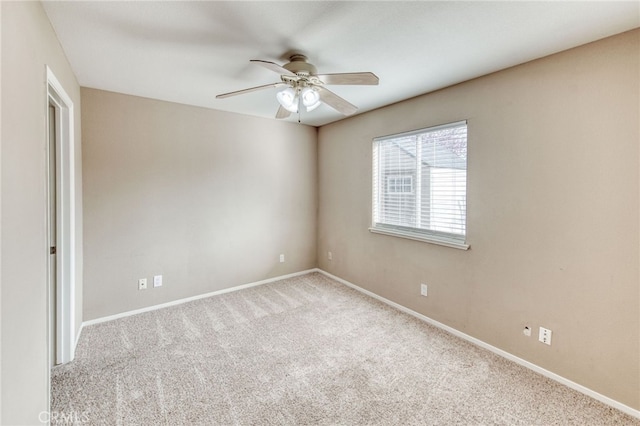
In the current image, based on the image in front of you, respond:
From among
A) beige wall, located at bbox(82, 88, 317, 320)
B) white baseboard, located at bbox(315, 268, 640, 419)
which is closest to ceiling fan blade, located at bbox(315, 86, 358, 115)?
beige wall, located at bbox(82, 88, 317, 320)

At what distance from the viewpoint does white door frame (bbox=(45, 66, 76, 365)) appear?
225cm

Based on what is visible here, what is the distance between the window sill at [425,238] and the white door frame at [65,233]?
3.12 m

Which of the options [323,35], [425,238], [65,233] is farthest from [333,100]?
[65,233]

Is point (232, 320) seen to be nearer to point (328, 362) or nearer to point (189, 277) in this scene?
point (189, 277)

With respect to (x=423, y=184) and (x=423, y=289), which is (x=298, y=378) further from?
(x=423, y=184)

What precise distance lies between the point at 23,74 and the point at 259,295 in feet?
10.0

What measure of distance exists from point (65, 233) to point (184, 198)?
1.29m

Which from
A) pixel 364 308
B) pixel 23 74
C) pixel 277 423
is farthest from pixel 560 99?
pixel 23 74

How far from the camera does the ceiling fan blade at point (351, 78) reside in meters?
1.83

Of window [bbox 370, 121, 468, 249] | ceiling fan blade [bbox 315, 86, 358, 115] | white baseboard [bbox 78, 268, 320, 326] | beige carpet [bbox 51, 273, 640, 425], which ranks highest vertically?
ceiling fan blade [bbox 315, 86, 358, 115]

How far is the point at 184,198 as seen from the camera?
3.48 m

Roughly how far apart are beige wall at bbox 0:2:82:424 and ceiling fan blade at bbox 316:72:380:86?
1.57m

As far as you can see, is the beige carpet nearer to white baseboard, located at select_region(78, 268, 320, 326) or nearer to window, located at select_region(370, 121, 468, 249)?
white baseboard, located at select_region(78, 268, 320, 326)

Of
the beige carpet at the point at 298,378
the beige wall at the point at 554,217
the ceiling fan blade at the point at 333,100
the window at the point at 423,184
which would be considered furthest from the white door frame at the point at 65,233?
the beige wall at the point at 554,217
